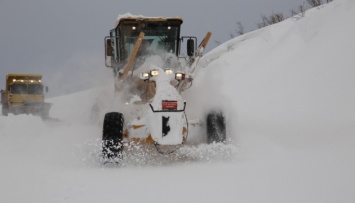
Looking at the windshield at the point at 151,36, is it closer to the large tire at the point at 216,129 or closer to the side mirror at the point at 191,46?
the side mirror at the point at 191,46

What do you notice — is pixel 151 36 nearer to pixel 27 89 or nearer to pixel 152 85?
pixel 152 85

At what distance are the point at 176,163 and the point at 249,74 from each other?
9.86 m

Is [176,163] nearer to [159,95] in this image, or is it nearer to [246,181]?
[159,95]

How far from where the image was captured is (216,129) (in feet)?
20.8

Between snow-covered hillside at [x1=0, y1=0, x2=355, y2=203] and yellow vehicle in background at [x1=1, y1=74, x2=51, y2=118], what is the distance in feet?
18.3

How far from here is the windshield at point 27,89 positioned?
17531 mm

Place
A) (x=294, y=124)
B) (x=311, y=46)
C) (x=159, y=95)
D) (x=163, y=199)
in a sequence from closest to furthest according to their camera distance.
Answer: (x=163, y=199), (x=159, y=95), (x=294, y=124), (x=311, y=46)

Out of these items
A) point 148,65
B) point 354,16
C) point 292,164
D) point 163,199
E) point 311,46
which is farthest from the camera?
point 311,46

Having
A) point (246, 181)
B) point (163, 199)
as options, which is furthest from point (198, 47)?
point (163, 199)

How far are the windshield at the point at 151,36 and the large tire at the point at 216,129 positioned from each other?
7.10 feet

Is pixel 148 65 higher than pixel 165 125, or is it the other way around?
pixel 148 65

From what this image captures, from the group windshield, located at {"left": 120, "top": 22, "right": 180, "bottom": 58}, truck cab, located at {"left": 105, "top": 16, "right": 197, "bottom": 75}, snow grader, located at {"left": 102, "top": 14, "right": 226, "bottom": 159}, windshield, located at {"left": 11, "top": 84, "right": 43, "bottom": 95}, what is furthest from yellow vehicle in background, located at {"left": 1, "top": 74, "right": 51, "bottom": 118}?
windshield, located at {"left": 120, "top": 22, "right": 180, "bottom": 58}

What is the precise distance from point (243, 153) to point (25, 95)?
14.3 m

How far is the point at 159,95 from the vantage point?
→ 555 centimetres
